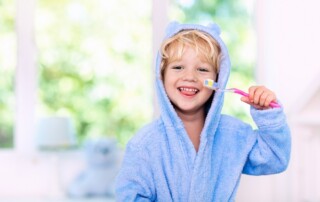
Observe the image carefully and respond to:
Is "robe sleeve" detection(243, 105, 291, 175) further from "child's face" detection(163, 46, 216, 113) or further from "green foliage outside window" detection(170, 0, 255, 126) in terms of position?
"green foliage outside window" detection(170, 0, 255, 126)

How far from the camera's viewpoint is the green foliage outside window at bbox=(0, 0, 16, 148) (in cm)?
219

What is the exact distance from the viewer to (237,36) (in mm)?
2141

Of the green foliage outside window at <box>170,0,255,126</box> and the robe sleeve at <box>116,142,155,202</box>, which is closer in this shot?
the robe sleeve at <box>116,142,155,202</box>

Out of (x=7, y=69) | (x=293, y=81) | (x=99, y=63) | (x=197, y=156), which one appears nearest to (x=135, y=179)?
(x=197, y=156)

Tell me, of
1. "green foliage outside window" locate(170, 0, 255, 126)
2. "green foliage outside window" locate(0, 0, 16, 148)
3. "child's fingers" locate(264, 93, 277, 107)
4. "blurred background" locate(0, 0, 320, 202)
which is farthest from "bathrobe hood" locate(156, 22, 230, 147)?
"green foliage outside window" locate(0, 0, 16, 148)

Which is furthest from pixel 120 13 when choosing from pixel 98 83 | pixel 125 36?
pixel 98 83

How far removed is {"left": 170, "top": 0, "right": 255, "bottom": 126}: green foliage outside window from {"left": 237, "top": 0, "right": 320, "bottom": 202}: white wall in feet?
0.30

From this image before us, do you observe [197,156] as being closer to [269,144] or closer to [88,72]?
[269,144]

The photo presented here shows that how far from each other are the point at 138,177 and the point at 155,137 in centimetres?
11

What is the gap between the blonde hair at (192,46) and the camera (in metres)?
1.23

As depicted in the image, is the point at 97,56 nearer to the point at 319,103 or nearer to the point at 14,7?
the point at 14,7

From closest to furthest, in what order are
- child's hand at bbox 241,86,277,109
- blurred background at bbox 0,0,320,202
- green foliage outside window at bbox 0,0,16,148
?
child's hand at bbox 241,86,277,109 < blurred background at bbox 0,0,320,202 < green foliage outside window at bbox 0,0,16,148

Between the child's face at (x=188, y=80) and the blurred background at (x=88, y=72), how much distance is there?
0.76 m

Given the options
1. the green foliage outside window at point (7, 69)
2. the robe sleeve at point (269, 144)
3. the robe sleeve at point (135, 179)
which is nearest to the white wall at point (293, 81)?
the robe sleeve at point (269, 144)
